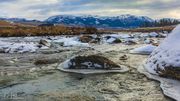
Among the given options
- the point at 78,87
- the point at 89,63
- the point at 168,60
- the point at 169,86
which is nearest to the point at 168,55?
the point at 168,60

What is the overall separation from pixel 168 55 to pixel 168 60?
0.57 metres

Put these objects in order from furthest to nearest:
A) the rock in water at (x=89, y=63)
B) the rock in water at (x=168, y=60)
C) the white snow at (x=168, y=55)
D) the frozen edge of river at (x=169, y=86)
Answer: the rock in water at (x=89, y=63) → the white snow at (x=168, y=55) → the rock in water at (x=168, y=60) → the frozen edge of river at (x=169, y=86)

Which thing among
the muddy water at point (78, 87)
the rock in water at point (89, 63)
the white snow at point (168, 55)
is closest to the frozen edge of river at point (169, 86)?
the muddy water at point (78, 87)

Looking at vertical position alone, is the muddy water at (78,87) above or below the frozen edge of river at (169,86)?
below

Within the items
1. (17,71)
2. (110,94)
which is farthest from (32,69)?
(110,94)

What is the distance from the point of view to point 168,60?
13.5 meters

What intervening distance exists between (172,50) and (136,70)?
242 cm

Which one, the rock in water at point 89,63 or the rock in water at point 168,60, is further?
the rock in water at point 89,63

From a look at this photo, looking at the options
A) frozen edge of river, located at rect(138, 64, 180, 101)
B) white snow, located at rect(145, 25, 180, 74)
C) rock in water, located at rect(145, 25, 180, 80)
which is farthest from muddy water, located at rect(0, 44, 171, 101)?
white snow, located at rect(145, 25, 180, 74)

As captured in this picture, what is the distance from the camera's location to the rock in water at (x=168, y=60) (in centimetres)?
1287

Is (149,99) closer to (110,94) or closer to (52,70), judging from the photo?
(110,94)

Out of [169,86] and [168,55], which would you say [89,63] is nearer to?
[168,55]

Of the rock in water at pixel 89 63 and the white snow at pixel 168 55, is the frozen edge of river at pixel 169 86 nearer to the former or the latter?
the white snow at pixel 168 55

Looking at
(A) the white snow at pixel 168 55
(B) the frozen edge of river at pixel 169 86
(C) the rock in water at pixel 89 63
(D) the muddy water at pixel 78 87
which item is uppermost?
(A) the white snow at pixel 168 55
